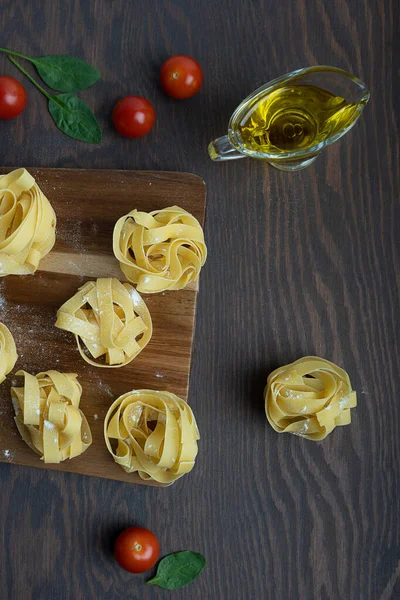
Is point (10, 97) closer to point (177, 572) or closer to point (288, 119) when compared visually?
point (288, 119)

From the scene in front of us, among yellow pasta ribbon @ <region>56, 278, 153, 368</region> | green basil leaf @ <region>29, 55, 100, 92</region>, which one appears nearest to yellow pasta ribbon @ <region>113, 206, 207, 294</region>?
yellow pasta ribbon @ <region>56, 278, 153, 368</region>

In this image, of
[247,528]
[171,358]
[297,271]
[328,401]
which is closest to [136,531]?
[247,528]

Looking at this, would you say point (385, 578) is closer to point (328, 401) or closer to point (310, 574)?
point (310, 574)

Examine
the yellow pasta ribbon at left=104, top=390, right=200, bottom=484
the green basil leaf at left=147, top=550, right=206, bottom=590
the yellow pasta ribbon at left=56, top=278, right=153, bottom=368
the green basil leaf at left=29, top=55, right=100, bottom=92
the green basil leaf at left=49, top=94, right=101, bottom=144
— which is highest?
the green basil leaf at left=29, top=55, right=100, bottom=92

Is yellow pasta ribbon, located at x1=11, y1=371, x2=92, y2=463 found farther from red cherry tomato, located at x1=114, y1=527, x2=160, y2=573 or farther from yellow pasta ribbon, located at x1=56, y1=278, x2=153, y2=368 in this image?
red cherry tomato, located at x1=114, y1=527, x2=160, y2=573

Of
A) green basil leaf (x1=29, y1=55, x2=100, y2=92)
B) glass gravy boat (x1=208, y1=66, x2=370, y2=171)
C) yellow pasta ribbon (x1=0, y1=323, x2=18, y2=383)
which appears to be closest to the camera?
glass gravy boat (x1=208, y1=66, x2=370, y2=171)

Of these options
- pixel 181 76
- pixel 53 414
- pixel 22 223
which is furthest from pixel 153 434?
pixel 181 76

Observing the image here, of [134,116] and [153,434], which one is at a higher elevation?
[134,116]
